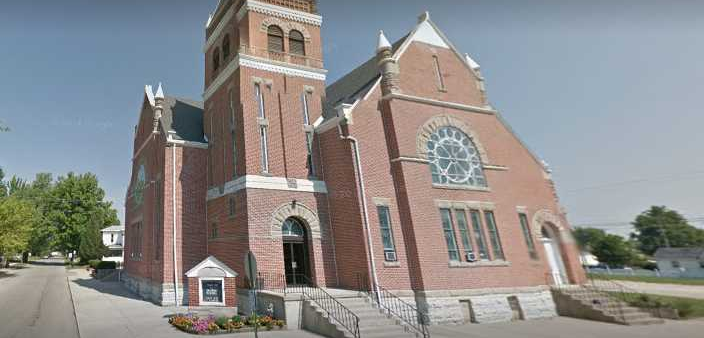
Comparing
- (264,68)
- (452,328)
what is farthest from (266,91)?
(452,328)

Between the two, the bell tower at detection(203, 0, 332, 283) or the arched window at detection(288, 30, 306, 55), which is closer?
the bell tower at detection(203, 0, 332, 283)

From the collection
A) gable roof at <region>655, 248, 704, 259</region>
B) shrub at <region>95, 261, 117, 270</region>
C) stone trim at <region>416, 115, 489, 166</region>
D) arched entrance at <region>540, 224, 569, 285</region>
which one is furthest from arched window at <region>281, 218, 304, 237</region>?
shrub at <region>95, 261, 117, 270</region>

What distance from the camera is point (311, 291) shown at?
53.8 ft

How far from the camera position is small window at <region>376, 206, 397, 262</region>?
670 inches

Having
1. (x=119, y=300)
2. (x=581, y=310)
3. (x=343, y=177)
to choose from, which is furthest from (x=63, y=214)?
(x=581, y=310)

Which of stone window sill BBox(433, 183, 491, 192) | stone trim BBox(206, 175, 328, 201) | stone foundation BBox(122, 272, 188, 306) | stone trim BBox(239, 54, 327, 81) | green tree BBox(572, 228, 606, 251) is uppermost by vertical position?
stone trim BBox(239, 54, 327, 81)

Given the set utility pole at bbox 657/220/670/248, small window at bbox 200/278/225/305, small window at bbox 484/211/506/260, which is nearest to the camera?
utility pole at bbox 657/220/670/248

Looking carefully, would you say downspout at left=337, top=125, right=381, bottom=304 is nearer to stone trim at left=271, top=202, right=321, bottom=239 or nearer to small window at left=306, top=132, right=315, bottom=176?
small window at left=306, top=132, right=315, bottom=176

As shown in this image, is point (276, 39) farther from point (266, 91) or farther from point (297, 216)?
point (297, 216)

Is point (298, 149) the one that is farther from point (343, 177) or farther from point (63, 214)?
point (63, 214)

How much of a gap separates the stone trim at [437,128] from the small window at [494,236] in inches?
112

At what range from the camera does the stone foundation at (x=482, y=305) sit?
16.2 meters

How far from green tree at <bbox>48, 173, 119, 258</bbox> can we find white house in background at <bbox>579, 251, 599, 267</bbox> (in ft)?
193

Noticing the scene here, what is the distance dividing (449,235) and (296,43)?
44.1 ft
